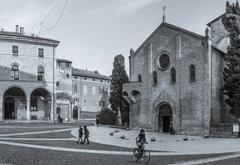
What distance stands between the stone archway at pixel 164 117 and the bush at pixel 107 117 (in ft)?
39.8

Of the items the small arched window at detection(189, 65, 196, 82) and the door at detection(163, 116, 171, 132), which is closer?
the small arched window at detection(189, 65, 196, 82)

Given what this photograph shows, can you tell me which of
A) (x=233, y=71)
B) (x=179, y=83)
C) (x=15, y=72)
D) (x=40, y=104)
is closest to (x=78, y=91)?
(x=40, y=104)

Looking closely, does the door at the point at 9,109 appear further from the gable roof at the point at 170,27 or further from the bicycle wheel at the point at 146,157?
the bicycle wheel at the point at 146,157

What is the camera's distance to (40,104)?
49.6 meters

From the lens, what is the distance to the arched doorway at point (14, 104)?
46.8 m

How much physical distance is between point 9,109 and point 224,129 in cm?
2991

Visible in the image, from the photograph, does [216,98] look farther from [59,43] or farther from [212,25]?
[59,43]

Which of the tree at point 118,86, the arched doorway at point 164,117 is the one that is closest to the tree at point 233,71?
the arched doorway at point 164,117

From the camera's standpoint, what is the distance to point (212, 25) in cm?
4038

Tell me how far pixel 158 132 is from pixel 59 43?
73.8 ft

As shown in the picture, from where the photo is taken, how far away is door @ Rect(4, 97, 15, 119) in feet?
153

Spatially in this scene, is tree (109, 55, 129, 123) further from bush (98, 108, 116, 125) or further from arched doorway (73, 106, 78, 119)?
arched doorway (73, 106, 78, 119)

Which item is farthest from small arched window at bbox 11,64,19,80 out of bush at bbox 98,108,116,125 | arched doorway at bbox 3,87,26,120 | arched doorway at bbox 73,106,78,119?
arched doorway at bbox 73,106,78,119

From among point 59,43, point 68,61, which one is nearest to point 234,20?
point 59,43
